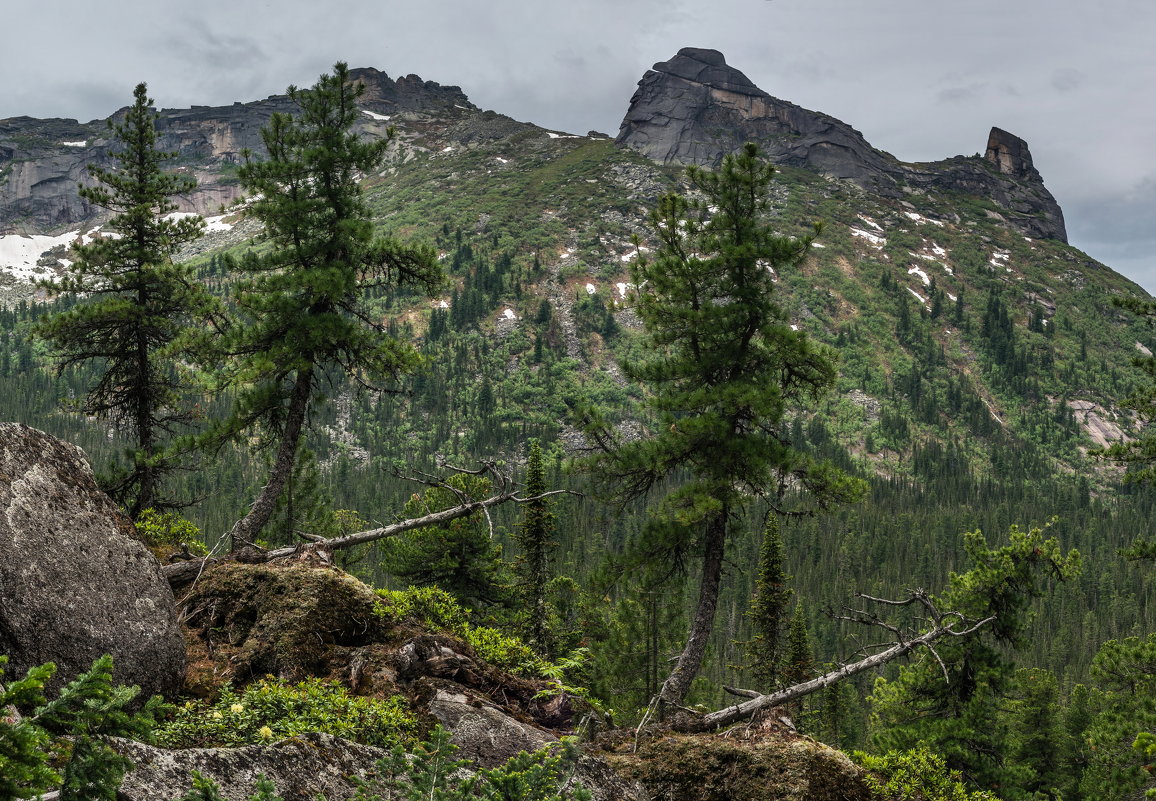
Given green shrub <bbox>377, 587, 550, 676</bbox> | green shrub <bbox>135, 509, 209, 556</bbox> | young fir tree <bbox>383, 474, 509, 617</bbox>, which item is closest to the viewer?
green shrub <bbox>377, 587, 550, 676</bbox>

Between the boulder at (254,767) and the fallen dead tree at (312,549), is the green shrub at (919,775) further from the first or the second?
the boulder at (254,767)

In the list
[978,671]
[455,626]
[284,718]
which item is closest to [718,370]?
[455,626]

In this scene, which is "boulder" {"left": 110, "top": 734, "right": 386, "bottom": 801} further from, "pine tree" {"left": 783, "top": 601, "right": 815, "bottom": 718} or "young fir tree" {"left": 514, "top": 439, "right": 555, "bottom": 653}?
"pine tree" {"left": 783, "top": 601, "right": 815, "bottom": 718}

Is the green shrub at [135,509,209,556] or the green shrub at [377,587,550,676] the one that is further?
the green shrub at [135,509,209,556]

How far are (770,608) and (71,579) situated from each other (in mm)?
25157

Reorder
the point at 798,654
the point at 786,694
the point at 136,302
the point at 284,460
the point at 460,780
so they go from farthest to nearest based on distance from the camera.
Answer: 1. the point at 798,654
2. the point at 136,302
3. the point at 284,460
4. the point at 786,694
5. the point at 460,780

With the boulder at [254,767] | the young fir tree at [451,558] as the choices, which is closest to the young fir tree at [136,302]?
the young fir tree at [451,558]

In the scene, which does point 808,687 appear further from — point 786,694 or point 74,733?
point 74,733

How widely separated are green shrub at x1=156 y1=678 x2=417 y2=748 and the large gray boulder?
90 cm

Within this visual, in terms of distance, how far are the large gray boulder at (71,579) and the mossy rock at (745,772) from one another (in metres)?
5.01

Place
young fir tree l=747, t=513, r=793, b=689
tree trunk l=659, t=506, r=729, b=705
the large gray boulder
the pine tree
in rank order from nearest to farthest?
the large gray boulder → tree trunk l=659, t=506, r=729, b=705 → young fir tree l=747, t=513, r=793, b=689 → the pine tree

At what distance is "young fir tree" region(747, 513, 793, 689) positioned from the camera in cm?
2794

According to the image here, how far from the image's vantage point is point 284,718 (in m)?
7.15

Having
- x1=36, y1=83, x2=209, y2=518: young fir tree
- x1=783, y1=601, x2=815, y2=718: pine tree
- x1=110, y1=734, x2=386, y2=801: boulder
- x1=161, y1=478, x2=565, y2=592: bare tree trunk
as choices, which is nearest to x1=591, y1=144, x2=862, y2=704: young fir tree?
x1=161, y1=478, x2=565, y2=592: bare tree trunk
